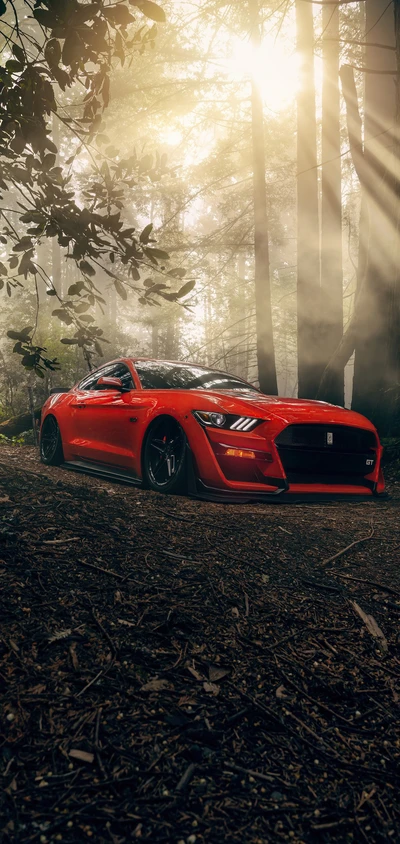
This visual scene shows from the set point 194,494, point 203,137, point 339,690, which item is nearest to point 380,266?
point 194,494

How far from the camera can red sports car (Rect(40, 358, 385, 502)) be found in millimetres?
4926

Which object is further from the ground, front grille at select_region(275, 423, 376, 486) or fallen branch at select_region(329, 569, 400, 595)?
front grille at select_region(275, 423, 376, 486)

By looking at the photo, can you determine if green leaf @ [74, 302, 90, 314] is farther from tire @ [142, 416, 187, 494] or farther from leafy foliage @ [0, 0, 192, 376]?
tire @ [142, 416, 187, 494]

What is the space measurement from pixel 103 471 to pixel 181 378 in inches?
54.7

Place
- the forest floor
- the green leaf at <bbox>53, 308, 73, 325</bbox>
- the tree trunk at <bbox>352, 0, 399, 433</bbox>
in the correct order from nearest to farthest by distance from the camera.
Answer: the forest floor → the green leaf at <bbox>53, 308, 73, 325</bbox> → the tree trunk at <bbox>352, 0, 399, 433</bbox>

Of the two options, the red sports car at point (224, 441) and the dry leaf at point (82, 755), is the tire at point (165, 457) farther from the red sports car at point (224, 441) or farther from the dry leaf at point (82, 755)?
the dry leaf at point (82, 755)

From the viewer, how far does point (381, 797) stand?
170 centimetres

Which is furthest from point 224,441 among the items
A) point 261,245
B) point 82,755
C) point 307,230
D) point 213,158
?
point 213,158

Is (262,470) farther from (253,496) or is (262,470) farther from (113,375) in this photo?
(113,375)

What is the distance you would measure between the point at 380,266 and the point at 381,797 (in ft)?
25.4

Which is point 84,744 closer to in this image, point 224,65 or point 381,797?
point 381,797

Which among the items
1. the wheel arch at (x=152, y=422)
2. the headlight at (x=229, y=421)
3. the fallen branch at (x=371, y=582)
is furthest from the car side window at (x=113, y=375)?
the fallen branch at (x=371, y=582)

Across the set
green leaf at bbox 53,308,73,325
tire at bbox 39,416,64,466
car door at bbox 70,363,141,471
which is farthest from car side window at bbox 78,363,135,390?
green leaf at bbox 53,308,73,325

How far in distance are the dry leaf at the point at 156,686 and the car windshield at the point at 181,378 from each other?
13.8 feet
